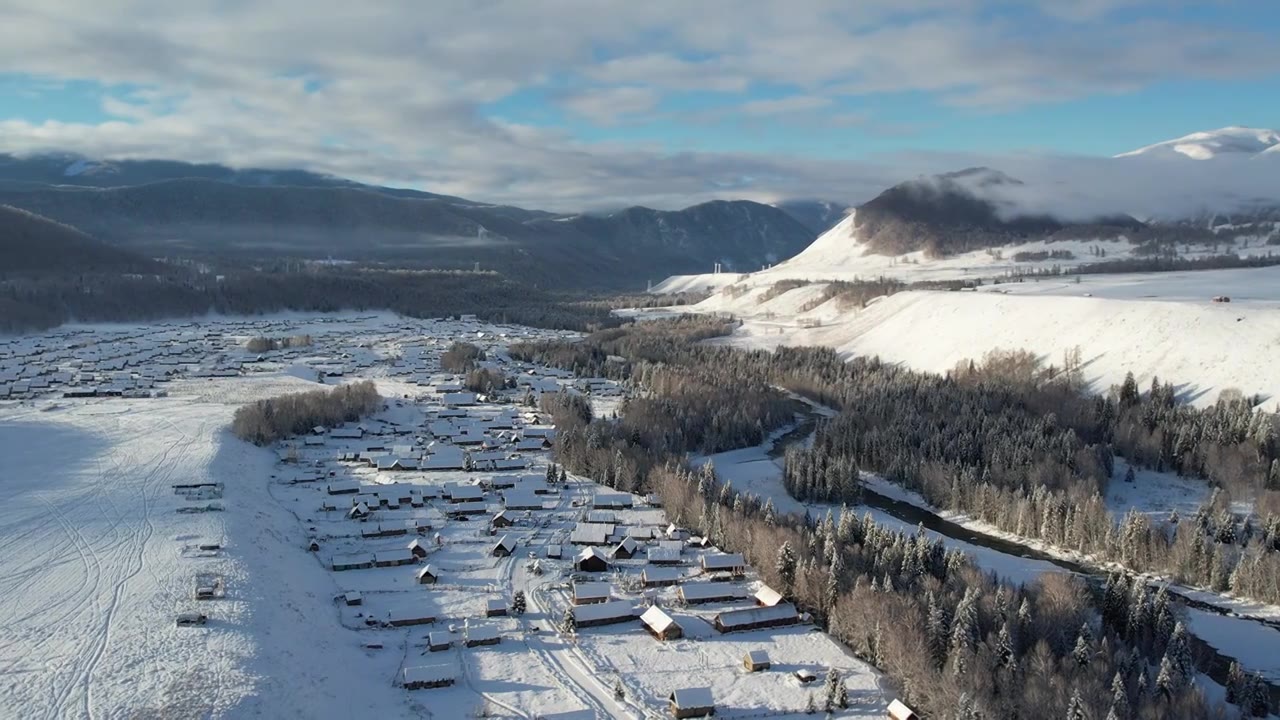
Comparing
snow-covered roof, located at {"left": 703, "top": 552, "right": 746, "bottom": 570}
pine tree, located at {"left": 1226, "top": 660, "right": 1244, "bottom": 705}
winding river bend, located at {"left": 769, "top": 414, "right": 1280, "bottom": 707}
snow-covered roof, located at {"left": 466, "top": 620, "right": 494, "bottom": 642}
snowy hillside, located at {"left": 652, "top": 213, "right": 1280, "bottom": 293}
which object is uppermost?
snowy hillside, located at {"left": 652, "top": 213, "right": 1280, "bottom": 293}

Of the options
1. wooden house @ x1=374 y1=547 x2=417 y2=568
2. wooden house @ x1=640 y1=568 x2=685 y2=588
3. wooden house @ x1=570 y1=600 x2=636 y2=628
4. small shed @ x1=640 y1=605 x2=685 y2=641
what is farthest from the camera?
wooden house @ x1=374 y1=547 x2=417 y2=568

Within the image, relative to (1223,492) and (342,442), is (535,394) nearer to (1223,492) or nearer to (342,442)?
(342,442)

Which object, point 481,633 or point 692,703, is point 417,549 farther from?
point 692,703

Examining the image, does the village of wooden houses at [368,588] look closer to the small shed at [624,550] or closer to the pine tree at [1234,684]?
the small shed at [624,550]

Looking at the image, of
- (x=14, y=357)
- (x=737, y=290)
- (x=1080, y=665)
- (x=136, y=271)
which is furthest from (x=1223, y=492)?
(x=136, y=271)

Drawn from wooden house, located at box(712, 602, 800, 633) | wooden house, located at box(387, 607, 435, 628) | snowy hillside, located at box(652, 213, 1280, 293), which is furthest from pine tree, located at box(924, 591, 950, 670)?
snowy hillside, located at box(652, 213, 1280, 293)

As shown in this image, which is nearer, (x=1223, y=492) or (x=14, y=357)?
(x=1223, y=492)

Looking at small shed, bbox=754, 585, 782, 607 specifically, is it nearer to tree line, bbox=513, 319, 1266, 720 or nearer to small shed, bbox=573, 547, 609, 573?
tree line, bbox=513, 319, 1266, 720
